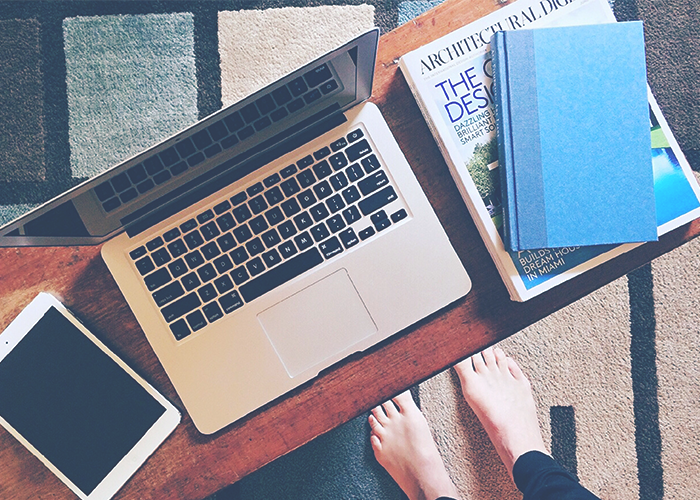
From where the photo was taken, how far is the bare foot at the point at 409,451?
0.99m

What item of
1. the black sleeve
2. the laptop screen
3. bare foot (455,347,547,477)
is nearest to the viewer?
the laptop screen

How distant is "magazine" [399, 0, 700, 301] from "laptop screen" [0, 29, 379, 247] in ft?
0.31

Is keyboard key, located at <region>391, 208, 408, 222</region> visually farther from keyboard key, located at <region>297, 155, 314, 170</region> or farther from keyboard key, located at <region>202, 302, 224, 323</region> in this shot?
keyboard key, located at <region>202, 302, 224, 323</region>

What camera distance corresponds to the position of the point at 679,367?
41.3 inches

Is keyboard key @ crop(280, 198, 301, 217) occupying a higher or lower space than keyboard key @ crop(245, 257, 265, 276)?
higher

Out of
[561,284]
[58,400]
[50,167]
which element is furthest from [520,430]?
[50,167]

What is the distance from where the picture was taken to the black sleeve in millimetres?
762

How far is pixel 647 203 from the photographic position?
0.58 meters

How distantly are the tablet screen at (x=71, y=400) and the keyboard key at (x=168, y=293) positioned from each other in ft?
0.31

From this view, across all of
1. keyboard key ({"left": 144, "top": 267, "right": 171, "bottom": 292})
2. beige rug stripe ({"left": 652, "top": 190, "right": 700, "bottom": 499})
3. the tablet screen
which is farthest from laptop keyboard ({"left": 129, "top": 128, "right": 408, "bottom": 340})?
beige rug stripe ({"left": 652, "top": 190, "right": 700, "bottom": 499})

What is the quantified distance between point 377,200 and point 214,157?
0.65 feet

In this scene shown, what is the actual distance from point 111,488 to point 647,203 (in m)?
0.72

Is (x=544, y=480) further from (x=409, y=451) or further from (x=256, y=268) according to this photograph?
(x=256, y=268)

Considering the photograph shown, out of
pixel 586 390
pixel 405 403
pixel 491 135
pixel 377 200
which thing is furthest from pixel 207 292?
pixel 586 390
